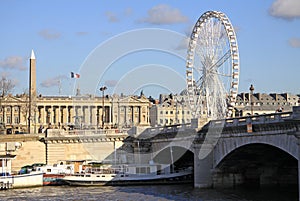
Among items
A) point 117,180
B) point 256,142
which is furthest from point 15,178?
point 256,142

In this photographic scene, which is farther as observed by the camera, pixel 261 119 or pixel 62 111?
pixel 62 111

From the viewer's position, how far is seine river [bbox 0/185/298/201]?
63.6 metres

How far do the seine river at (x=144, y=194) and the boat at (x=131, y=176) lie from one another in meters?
2.60

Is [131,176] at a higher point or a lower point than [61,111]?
lower

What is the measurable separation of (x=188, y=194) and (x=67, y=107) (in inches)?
5041

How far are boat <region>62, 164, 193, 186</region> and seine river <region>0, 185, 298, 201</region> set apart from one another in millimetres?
2598

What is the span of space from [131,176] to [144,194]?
12.5m

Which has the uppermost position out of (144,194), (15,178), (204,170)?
(204,170)

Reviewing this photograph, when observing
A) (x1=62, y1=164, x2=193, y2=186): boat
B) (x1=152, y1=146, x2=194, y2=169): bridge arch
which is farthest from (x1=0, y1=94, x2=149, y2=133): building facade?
(x1=62, y1=164, x2=193, y2=186): boat

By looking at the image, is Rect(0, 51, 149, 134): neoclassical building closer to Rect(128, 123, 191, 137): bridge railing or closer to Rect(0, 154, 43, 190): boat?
Rect(128, 123, 191, 137): bridge railing

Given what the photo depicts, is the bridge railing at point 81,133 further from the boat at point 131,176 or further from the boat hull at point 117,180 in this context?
the boat hull at point 117,180

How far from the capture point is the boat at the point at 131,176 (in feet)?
265

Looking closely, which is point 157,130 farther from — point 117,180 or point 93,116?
point 93,116

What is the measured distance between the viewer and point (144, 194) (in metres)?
69.2
